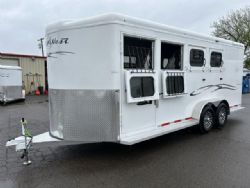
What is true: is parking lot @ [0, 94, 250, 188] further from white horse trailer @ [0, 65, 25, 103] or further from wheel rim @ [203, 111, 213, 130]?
white horse trailer @ [0, 65, 25, 103]

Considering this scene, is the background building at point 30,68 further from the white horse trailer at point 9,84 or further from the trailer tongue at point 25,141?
the trailer tongue at point 25,141

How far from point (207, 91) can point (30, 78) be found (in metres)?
16.7

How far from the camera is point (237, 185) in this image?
318 centimetres

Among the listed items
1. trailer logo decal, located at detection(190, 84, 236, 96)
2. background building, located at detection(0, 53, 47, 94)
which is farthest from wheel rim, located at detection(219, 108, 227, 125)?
background building, located at detection(0, 53, 47, 94)

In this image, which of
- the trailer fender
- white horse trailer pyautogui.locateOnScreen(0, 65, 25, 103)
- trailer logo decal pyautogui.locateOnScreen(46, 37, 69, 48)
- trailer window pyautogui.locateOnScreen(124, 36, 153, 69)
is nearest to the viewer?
trailer logo decal pyautogui.locateOnScreen(46, 37, 69, 48)

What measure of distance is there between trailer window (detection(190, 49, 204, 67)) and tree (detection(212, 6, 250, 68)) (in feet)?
65.8

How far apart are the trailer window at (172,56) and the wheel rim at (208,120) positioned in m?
1.61

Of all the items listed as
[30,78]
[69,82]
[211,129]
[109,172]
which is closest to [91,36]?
[69,82]

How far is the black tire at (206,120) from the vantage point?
5.57 metres

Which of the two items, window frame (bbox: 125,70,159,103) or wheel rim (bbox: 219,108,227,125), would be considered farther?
wheel rim (bbox: 219,108,227,125)

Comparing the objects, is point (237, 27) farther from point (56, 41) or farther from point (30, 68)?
point (56, 41)

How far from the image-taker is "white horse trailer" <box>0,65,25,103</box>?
12461mm

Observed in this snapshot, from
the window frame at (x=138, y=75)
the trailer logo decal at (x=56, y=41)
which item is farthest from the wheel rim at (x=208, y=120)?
the trailer logo decal at (x=56, y=41)

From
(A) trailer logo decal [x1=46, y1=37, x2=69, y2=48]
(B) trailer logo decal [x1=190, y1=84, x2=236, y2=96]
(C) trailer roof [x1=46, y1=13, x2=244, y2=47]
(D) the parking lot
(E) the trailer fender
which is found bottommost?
(D) the parking lot
